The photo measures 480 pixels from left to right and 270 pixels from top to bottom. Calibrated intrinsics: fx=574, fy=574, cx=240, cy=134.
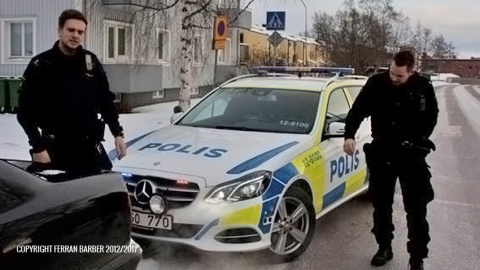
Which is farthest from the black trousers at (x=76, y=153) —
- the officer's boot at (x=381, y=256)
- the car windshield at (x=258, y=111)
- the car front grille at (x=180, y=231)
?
the officer's boot at (x=381, y=256)

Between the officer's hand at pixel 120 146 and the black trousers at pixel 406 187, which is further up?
the officer's hand at pixel 120 146

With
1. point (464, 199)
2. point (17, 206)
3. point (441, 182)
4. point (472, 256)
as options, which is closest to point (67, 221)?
point (17, 206)

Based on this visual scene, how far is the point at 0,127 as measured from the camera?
11.9 metres

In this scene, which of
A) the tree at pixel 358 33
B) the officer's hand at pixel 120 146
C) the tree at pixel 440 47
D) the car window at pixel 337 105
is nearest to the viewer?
the officer's hand at pixel 120 146

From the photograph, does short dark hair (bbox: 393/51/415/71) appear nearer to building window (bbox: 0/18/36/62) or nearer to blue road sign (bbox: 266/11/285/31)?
blue road sign (bbox: 266/11/285/31)

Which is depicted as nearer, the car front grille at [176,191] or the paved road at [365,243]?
the car front grille at [176,191]

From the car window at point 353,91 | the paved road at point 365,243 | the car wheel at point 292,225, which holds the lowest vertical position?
the paved road at point 365,243

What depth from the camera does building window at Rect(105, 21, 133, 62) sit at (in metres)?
18.2

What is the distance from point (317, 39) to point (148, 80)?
2857 centimetres

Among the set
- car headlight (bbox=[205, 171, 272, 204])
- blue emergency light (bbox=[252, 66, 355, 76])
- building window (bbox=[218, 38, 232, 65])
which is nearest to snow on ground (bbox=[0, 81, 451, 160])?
blue emergency light (bbox=[252, 66, 355, 76])

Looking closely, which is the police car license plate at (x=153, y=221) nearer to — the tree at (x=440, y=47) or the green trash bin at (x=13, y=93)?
the green trash bin at (x=13, y=93)

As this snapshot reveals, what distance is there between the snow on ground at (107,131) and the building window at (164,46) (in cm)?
207

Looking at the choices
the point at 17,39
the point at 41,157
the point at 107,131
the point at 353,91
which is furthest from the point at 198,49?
the point at 41,157

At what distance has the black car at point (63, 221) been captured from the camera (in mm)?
2207
